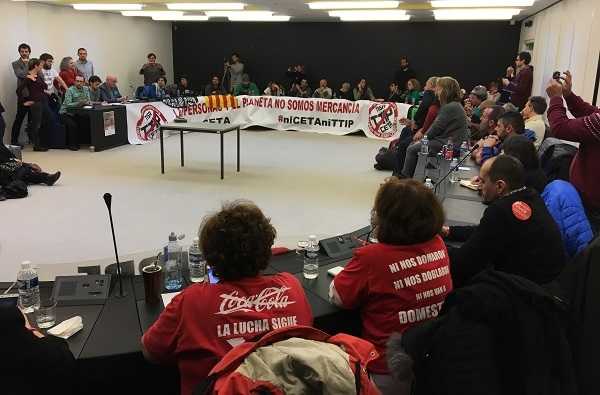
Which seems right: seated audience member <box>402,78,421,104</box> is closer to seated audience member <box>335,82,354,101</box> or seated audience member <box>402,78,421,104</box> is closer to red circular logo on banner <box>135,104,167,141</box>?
seated audience member <box>335,82,354,101</box>

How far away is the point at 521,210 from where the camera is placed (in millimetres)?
2150

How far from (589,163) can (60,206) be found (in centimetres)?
434

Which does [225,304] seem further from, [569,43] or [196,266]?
[569,43]

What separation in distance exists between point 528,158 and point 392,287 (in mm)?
1839

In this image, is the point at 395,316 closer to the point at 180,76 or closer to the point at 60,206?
the point at 60,206

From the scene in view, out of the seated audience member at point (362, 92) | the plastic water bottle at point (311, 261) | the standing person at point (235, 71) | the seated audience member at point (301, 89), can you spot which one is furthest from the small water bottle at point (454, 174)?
the standing person at point (235, 71)

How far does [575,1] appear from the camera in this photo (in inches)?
297

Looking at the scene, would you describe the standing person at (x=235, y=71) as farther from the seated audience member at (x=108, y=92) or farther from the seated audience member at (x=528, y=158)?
the seated audience member at (x=528, y=158)

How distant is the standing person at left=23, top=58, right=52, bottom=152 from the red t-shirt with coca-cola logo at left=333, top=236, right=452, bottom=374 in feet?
24.6

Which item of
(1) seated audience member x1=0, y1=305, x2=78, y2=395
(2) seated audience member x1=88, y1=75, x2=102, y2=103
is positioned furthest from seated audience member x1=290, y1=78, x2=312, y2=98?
(1) seated audience member x1=0, y1=305, x2=78, y2=395

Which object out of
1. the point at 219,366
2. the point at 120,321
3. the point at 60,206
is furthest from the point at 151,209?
the point at 219,366

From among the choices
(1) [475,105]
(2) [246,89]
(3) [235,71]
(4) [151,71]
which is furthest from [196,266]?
(3) [235,71]

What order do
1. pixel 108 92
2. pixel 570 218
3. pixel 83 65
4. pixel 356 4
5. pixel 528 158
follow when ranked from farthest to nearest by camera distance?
pixel 83 65
pixel 108 92
pixel 356 4
pixel 528 158
pixel 570 218

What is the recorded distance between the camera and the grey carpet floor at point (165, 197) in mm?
4109
